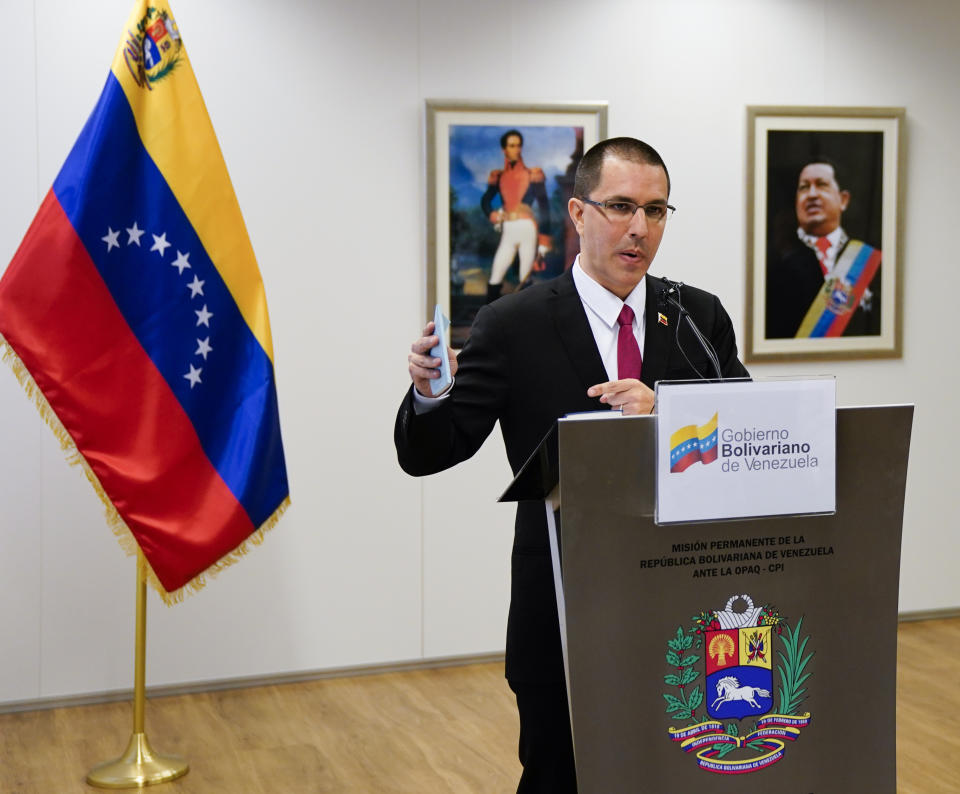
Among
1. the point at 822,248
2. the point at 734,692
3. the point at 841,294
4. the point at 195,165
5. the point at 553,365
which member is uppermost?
the point at 195,165

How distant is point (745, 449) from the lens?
172 cm

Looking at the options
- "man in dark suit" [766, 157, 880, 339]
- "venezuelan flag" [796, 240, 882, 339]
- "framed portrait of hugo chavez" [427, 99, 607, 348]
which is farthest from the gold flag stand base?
"venezuelan flag" [796, 240, 882, 339]

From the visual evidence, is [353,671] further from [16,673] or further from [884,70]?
[884,70]

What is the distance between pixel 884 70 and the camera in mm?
5250

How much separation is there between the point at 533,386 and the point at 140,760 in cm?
212

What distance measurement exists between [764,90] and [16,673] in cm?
384

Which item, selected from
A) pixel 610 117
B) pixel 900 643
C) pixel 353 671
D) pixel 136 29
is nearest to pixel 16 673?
pixel 353 671

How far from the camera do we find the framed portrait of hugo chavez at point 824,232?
200 inches

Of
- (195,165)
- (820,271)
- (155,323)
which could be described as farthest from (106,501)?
(820,271)

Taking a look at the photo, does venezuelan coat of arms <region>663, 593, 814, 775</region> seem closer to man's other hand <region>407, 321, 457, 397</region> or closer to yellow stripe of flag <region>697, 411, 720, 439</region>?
yellow stripe of flag <region>697, 411, 720, 439</region>

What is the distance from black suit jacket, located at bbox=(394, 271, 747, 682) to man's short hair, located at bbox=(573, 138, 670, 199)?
204 millimetres

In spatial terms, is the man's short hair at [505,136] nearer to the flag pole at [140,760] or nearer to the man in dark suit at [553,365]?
the flag pole at [140,760]

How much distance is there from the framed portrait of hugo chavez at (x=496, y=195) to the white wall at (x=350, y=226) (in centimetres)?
8

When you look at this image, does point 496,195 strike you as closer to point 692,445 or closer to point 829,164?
point 829,164
